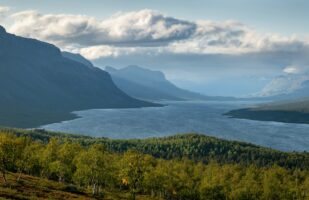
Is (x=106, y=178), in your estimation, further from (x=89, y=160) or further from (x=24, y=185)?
(x=24, y=185)

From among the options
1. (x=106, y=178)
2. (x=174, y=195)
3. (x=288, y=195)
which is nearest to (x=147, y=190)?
(x=174, y=195)

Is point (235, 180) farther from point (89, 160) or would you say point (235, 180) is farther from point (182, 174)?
point (89, 160)

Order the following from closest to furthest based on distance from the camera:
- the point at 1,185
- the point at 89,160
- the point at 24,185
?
the point at 1,185
the point at 24,185
the point at 89,160

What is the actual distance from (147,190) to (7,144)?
78525 mm

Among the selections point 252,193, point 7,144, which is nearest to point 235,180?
point 252,193

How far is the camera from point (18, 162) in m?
128

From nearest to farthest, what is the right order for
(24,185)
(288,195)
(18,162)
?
1. (24,185)
2. (18,162)
3. (288,195)

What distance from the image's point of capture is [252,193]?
16775cm

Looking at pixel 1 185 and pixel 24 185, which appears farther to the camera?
pixel 24 185

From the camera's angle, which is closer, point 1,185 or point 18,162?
point 1,185

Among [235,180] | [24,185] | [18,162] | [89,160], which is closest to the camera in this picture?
[24,185]

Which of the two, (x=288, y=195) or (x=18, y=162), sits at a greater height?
(x=18, y=162)

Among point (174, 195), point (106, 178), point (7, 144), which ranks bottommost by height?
point (174, 195)

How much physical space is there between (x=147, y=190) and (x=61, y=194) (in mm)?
73957
